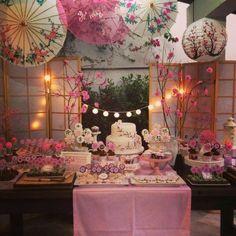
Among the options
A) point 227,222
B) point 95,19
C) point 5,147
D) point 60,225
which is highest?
point 95,19

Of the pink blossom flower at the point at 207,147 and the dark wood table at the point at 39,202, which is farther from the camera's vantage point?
the pink blossom flower at the point at 207,147

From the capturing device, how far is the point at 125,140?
2568 millimetres

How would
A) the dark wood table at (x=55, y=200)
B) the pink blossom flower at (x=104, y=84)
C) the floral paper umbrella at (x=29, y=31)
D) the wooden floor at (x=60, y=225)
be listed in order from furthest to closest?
the pink blossom flower at (x=104, y=84)
the wooden floor at (x=60, y=225)
the floral paper umbrella at (x=29, y=31)
the dark wood table at (x=55, y=200)

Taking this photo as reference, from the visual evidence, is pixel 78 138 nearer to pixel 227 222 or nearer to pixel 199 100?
pixel 227 222

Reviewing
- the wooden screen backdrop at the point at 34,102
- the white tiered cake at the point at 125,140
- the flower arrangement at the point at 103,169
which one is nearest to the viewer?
the flower arrangement at the point at 103,169

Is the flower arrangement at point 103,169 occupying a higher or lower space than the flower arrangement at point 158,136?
lower

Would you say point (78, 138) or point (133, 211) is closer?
point (133, 211)

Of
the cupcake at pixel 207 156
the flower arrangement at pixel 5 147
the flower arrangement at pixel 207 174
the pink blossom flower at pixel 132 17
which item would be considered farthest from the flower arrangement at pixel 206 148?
the flower arrangement at pixel 5 147

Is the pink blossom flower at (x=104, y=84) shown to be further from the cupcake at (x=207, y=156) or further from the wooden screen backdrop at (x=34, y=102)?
the cupcake at (x=207, y=156)

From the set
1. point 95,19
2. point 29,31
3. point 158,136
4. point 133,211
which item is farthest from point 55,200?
point 95,19

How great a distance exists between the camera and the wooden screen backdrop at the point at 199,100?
3.69m

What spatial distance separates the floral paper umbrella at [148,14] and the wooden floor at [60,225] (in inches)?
74.4

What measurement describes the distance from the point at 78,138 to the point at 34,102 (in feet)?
6.27

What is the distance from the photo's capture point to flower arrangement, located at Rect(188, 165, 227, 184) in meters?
1.85
